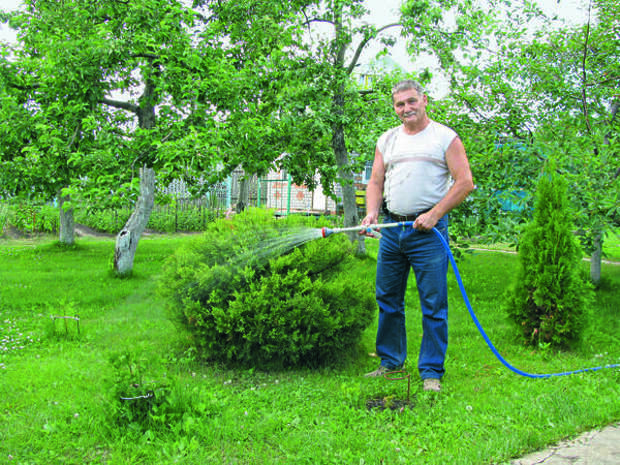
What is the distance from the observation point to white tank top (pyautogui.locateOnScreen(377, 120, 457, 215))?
3717 millimetres

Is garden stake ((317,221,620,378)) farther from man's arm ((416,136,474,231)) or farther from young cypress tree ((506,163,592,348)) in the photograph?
young cypress tree ((506,163,592,348))

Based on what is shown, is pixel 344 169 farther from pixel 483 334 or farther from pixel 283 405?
pixel 283 405

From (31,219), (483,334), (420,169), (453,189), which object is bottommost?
(483,334)

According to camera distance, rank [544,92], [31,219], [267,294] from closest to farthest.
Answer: [267,294]
[544,92]
[31,219]

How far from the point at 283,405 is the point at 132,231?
21.9ft

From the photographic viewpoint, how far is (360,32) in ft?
33.0

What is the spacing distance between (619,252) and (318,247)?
13.0m

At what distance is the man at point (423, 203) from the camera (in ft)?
12.1

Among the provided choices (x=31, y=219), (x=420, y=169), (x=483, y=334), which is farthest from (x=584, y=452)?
(x=31, y=219)

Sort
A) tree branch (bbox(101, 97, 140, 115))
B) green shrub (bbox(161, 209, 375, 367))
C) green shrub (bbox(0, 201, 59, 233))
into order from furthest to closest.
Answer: green shrub (bbox(0, 201, 59, 233)) < tree branch (bbox(101, 97, 140, 115)) < green shrub (bbox(161, 209, 375, 367))

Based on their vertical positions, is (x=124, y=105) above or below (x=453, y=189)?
above

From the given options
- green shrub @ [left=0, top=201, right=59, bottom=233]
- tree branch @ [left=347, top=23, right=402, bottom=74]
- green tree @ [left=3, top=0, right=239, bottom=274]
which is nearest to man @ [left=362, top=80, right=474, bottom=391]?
green tree @ [left=3, top=0, right=239, bottom=274]

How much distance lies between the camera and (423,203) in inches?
149

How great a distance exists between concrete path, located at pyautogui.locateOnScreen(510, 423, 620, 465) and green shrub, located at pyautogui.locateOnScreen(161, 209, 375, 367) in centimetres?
174
